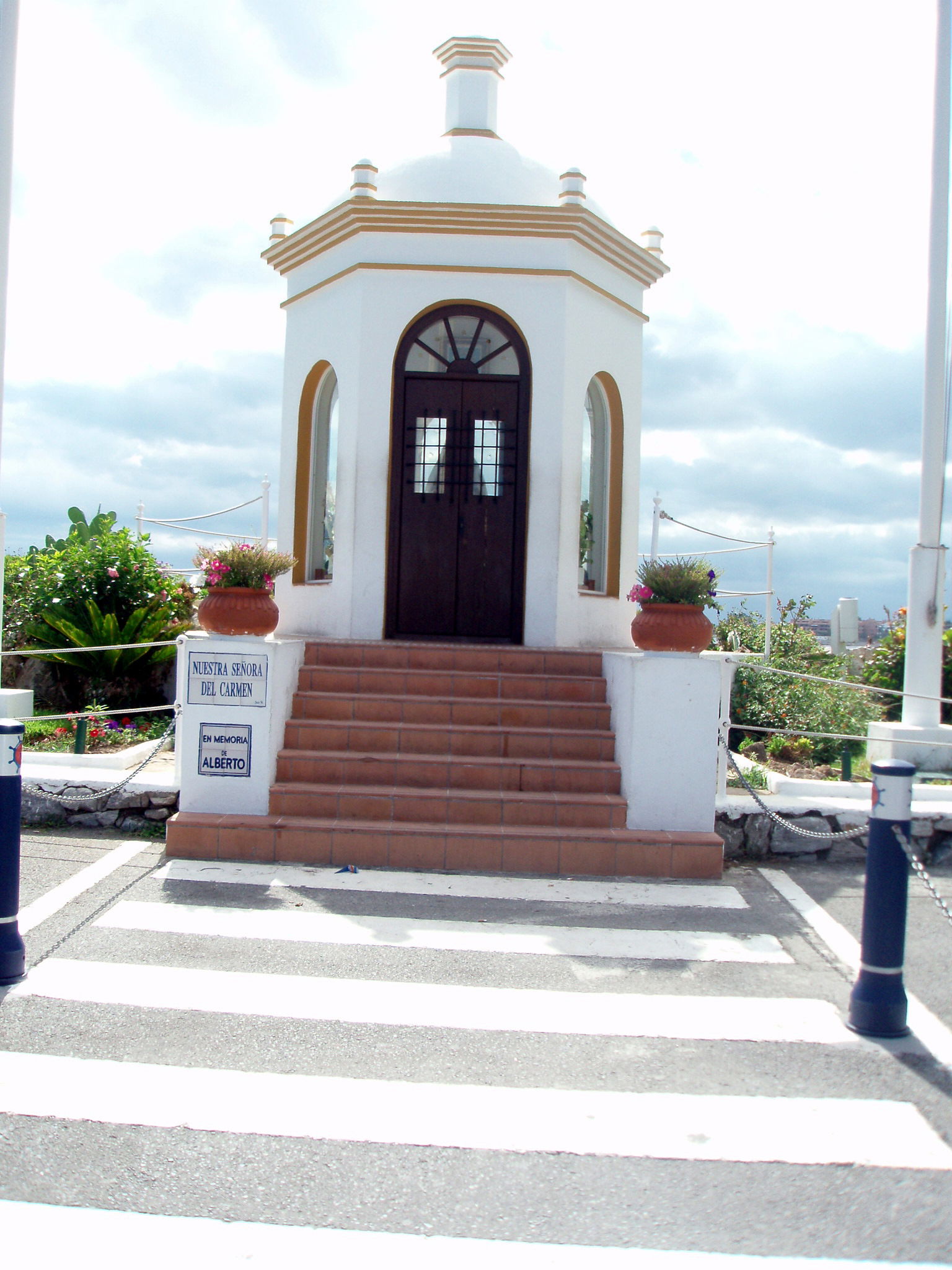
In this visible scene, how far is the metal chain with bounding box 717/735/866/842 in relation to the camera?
483cm

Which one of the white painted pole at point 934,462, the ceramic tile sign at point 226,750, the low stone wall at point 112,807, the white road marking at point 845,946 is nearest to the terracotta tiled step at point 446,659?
the ceramic tile sign at point 226,750

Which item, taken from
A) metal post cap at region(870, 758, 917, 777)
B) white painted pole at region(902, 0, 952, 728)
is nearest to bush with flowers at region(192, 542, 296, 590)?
metal post cap at region(870, 758, 917, 777)

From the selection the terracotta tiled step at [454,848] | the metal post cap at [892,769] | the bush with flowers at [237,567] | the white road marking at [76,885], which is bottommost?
the white road marking at [76,885]

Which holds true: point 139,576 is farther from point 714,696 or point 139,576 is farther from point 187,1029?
point 187,1029

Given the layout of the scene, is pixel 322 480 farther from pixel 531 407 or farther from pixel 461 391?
pixel 531 407

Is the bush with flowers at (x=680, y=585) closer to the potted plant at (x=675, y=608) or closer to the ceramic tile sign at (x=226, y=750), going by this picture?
the potted plant at (x=675, y=608)

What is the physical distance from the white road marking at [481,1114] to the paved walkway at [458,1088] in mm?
11

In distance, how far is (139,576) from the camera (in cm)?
1051

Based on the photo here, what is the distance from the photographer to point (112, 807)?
699 cm

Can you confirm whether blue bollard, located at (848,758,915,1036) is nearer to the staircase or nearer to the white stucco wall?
the staircase

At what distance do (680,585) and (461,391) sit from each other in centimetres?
337

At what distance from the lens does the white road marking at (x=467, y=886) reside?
5.63 metres

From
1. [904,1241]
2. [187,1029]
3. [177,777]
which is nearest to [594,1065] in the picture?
[904,1241]

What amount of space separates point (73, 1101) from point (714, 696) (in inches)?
181
